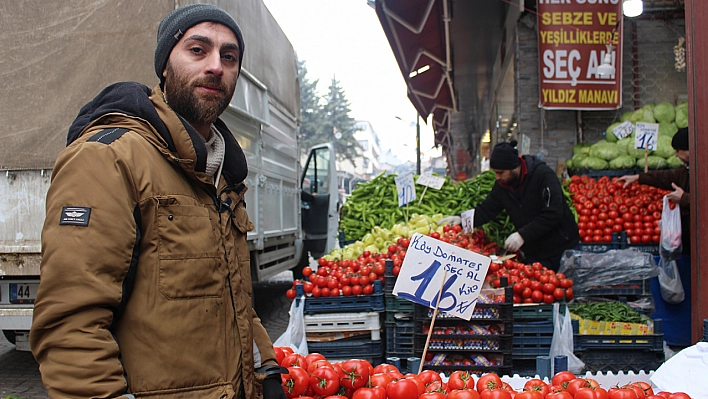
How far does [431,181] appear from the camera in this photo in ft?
26.1

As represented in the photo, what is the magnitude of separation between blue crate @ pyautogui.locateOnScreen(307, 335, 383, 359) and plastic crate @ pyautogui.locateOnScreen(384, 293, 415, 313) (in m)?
0.31

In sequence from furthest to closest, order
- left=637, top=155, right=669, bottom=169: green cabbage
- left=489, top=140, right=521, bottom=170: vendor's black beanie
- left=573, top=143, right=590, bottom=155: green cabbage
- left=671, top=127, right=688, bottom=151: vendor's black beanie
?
left=573, top=143, right=590, bottom=155: green cabbage < left=637, top=155, right=669, bottom=169: green cabbage < left=671, top=127, right=688, bottom=151: vendor's black beanie < left=489, top=140, right=521, bottom=170: vendor's black beanie

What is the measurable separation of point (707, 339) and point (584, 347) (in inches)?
50.7

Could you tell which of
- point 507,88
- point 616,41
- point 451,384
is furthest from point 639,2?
point 451,384

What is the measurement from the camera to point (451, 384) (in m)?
2.55

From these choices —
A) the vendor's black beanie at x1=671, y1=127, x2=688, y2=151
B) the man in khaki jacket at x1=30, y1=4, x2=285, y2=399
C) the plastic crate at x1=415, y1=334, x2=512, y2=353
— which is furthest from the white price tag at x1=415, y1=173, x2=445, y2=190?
the man in khaki jacket at x1=30, y1=4, x2=285, y2=399

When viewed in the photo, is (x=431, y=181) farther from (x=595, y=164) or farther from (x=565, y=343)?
(x=565, y=343)

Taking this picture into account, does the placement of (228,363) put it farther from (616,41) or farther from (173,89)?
(616,41)

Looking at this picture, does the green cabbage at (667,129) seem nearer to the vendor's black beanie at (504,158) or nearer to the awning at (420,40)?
the awning at (420,40)

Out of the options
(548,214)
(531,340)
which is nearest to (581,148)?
(548,214)

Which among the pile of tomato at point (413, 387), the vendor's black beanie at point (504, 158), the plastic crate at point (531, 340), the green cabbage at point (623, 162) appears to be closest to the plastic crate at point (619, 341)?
the plastic crate at point (531, 340)

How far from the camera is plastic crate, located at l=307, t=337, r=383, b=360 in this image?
4.51 metres

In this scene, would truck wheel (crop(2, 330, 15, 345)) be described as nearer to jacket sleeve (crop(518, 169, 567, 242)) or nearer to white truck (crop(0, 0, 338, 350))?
white truck (crop(0, 0, 338, 350))

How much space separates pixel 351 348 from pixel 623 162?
616cm
